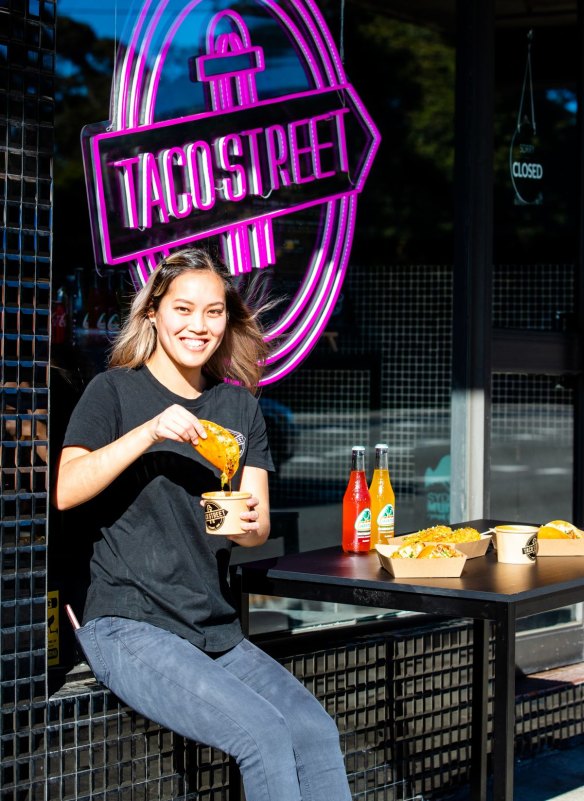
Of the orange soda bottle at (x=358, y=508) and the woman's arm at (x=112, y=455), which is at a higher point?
the woman's arm at (x=112, y=455)

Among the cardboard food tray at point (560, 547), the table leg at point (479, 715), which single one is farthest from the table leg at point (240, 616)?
the cardboard food tray at point (560, 547)

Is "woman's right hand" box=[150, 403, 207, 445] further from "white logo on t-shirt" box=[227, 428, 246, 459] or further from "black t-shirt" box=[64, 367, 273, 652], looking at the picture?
"white logo on t-shirt" box=[227, 428, 246, 459]

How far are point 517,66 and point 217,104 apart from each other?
1.75 meters

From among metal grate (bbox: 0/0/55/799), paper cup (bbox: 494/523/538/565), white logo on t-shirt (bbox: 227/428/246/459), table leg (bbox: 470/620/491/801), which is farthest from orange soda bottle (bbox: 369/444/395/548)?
metal grate (bbox: 0/0/55/799)

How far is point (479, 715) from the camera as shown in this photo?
3.52 metres

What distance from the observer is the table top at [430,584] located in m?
2.66

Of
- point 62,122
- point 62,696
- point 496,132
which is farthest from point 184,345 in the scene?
point 496,132

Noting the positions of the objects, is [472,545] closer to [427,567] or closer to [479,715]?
[427,567]

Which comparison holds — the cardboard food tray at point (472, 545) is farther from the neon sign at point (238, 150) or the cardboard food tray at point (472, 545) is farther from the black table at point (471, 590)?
the neon sign at point (238, 150)

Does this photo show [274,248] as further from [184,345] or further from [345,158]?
[184,345]

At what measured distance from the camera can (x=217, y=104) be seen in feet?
13.0

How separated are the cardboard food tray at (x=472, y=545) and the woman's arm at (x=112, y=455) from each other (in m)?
0.74

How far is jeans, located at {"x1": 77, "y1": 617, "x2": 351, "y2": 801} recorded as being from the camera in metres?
2.57

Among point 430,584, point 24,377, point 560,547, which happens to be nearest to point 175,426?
point 24,377
